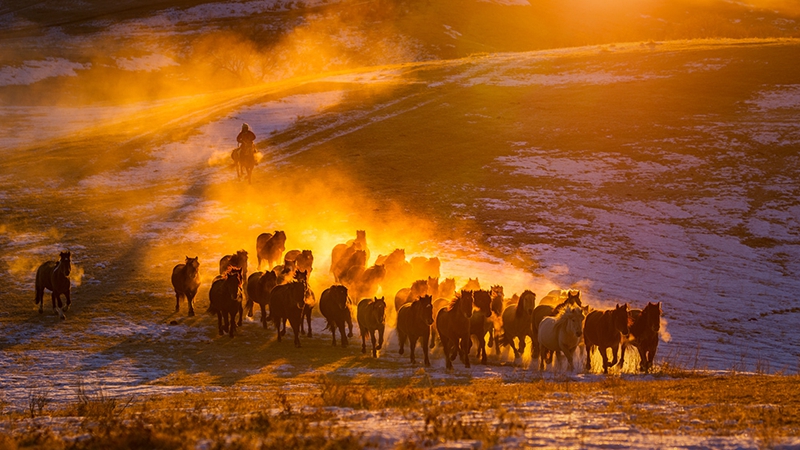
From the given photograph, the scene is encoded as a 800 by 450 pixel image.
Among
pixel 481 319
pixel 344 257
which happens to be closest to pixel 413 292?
pixel 481 319

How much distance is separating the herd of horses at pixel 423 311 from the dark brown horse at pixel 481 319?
0.03 meters

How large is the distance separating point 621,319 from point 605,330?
565 millimetres

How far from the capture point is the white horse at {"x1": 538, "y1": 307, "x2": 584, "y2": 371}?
17.0 m

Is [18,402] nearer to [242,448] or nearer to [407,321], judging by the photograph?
[242,448]

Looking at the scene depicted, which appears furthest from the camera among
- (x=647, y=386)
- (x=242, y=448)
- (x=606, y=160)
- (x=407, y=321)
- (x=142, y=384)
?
(x=606, y=160)

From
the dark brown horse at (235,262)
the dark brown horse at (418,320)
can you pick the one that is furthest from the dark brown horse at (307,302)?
the dark brown horse at (235,262)

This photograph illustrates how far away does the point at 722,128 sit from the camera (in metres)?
45.8

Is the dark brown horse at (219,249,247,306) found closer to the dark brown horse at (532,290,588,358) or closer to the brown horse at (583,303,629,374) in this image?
the dark brown horse at (532,290,588,358)

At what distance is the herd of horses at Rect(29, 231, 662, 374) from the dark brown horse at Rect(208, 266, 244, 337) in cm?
3

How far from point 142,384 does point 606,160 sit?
32243 millimetres

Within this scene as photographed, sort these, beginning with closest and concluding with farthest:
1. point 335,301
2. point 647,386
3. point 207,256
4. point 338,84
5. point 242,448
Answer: point 242,448, point 647,386, point 335,301, point 207,256, point 338,84

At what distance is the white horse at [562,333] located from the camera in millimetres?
16984

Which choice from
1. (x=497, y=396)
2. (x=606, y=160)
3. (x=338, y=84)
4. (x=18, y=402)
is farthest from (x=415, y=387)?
(x=338, y=84)

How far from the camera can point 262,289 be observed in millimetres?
21797
